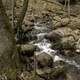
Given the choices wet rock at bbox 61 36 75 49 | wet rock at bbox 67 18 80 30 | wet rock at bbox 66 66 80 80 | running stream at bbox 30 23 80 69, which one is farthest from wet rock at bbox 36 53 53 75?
wet rock at bbox 67 18 80 30

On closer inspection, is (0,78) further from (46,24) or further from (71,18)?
(71,18)

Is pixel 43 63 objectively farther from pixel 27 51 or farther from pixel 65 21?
pixel 65 21

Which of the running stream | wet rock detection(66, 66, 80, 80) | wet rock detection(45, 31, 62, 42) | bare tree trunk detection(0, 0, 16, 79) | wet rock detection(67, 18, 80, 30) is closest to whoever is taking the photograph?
bare tree trunk detection(0, 0, 16, 79)

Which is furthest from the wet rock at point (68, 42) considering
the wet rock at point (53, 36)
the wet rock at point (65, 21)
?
the wet rock at point (65, 21)

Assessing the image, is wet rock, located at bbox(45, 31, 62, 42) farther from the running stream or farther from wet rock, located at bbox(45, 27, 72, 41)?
the running stream

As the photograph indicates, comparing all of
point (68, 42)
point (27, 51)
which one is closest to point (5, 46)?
point (27, 51)

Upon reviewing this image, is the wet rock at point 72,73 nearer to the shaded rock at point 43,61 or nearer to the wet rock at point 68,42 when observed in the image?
the shaded rock at point 43,61

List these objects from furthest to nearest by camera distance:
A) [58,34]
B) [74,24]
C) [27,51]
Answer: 1. [74,24]
2. [58,34]
3. [27,51]

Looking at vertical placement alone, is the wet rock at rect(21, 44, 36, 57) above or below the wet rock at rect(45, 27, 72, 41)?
above

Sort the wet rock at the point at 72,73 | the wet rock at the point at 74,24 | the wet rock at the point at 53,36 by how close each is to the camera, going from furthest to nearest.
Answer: the wet rock at the point at 74,24
the wet rock at the point at 53,36
the wet rock at the point at 72,73

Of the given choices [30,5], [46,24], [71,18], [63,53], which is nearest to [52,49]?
[63,53]

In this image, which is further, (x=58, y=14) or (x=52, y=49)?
(x=58, y=14)

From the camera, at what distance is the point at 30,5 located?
15.3 meters

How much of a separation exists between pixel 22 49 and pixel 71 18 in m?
5.84
